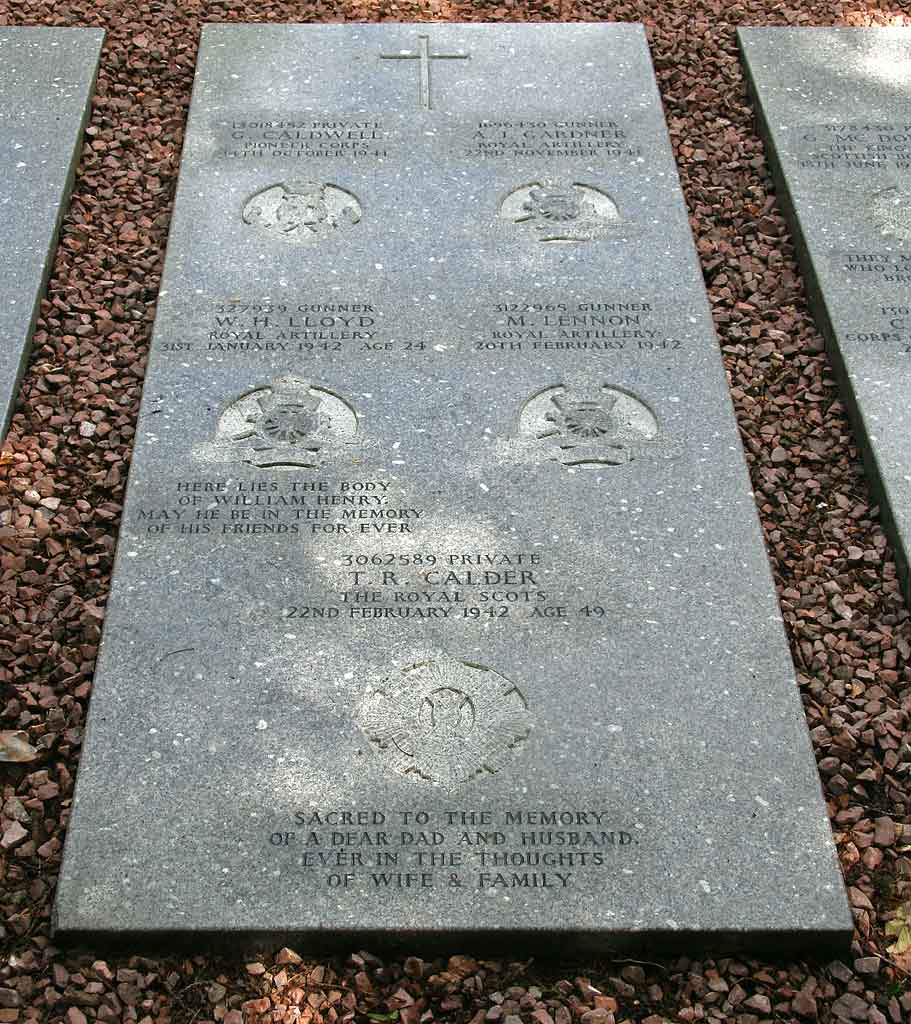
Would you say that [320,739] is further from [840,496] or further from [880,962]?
[840,496]

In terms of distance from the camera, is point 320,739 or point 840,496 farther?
point 840,496

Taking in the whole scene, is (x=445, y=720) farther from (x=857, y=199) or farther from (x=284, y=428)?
(x=857, y=199)

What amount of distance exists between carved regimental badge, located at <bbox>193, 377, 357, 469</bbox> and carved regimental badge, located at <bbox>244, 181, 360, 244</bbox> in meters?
0.94

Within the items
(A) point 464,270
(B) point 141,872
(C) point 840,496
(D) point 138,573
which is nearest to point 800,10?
(A) point 464,270

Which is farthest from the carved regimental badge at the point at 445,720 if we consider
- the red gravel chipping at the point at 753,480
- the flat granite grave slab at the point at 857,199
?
the flat granite grave slab at the point at 857,199

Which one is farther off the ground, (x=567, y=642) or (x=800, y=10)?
(x=800, y=10)

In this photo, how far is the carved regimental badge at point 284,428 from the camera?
185 inches

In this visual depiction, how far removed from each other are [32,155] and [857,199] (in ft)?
12.3

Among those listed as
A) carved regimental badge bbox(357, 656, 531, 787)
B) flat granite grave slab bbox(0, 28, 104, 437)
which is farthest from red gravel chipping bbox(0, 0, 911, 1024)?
carved regimental badge bbox(357, 656, 531, 787)

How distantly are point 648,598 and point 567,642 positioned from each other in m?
0.33

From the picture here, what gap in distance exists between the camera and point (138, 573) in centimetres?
433

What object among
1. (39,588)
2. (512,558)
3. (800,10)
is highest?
(800,10)

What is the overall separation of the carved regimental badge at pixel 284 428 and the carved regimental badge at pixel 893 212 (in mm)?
2561

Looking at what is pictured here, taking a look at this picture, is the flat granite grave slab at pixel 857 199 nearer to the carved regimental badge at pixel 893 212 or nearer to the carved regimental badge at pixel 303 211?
the carved regimental badge at pixel 893 212
